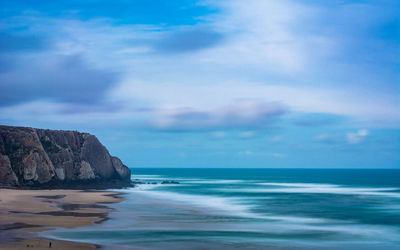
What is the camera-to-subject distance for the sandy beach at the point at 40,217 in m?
19.4

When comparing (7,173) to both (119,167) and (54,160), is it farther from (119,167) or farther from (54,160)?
(119,167)

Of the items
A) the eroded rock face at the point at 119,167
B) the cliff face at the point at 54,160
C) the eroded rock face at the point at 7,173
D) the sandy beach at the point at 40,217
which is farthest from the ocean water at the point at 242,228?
the eroded rock face at the point at 119,167

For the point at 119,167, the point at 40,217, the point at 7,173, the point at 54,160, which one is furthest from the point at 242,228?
the point at 119,167

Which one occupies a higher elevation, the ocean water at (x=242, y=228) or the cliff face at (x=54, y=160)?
the cliff face at (x=54, y=160)

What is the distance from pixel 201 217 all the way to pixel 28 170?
27679 mm

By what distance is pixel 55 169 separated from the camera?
5653 cm

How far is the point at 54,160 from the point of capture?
5747cm

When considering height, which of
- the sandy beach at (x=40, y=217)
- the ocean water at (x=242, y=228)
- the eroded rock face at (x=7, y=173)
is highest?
the eroded rock face at (x=7, y=173)

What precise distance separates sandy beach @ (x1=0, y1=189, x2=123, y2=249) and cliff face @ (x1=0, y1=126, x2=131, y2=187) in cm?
1162

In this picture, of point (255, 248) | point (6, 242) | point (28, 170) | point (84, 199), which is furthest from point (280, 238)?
point (28, 170)

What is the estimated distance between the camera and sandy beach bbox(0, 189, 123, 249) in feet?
63.7

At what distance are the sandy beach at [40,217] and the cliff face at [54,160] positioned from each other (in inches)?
457

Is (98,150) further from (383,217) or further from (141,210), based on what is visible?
(383,217)

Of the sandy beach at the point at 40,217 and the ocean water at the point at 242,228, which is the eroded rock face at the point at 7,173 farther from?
the ocean water at the point at 242,228
